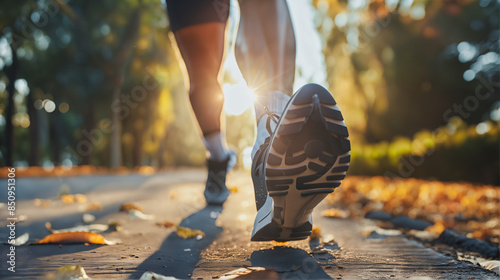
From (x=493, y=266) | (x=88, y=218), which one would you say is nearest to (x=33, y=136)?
(x=88, y=218)

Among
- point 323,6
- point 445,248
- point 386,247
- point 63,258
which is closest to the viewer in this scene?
point 63,258

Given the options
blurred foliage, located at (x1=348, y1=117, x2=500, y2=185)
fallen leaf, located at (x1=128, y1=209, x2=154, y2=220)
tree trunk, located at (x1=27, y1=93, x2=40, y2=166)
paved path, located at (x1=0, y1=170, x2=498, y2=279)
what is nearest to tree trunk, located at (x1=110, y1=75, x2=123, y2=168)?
tree trunk, located at (x1=27, y1=93, x2=40, y2=166)

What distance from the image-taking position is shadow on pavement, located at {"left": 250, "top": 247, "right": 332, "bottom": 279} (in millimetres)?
1209

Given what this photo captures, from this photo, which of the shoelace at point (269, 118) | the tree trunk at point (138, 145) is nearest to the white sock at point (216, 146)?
the shoelace at point (269, 118)

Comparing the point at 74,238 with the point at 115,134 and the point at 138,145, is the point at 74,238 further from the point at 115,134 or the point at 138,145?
the point at 138,145

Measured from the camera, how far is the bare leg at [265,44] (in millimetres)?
1788

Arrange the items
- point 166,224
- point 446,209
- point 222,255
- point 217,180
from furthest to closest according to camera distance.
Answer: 1. point 446,209
2. point 217,180
3. point 166,224
4. point 222,255

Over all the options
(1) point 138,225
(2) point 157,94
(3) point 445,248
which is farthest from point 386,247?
(2) point 157,94

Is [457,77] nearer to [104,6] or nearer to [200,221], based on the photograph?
[104,6]

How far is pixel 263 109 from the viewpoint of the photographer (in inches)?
66.6

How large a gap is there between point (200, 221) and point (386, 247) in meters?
0.94

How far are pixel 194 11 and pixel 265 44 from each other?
412 millimetres

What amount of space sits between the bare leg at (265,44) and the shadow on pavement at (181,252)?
0.71 meters

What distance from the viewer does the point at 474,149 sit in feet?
20.3
